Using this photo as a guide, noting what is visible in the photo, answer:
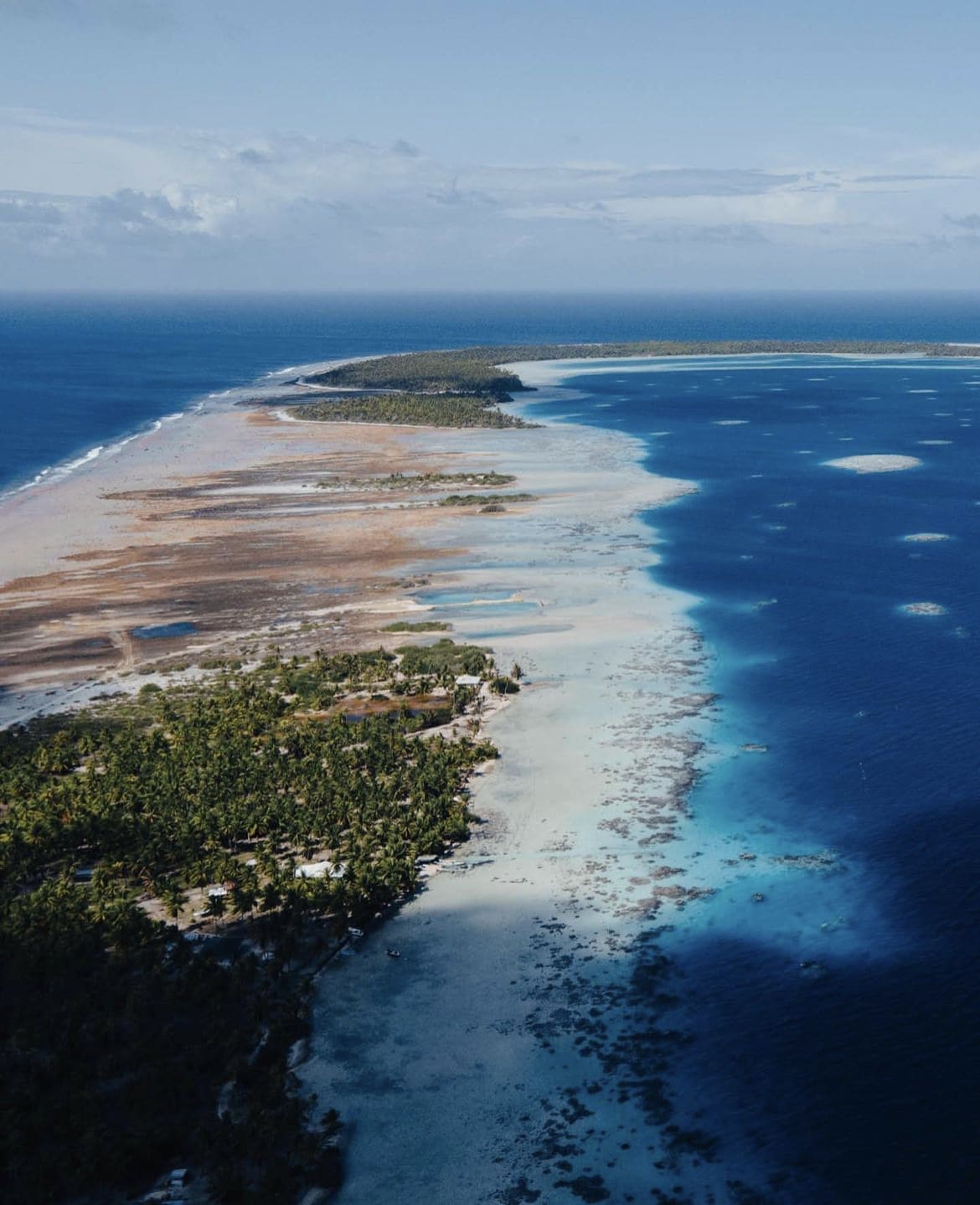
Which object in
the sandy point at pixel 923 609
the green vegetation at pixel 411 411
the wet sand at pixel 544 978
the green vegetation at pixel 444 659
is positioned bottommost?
the wet sand at pixel 544 978

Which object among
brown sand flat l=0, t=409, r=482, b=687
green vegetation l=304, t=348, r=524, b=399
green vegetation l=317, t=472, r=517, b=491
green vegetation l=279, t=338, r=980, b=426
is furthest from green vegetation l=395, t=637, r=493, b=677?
green vegetation l=304, t=348, r=524, b=399

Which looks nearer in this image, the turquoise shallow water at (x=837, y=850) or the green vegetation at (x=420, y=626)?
the turquoise shallow water at (x=837, y=850)

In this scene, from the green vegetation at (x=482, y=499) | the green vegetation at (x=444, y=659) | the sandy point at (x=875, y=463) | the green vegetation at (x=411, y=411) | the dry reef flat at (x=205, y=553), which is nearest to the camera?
the green vegetation at (x=444, y=659)

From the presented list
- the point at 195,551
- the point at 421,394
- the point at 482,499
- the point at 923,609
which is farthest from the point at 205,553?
the point at 421,394

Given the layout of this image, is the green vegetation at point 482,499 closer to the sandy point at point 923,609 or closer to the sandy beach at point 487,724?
the sandy beach at point 487,724

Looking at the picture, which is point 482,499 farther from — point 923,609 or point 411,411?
point 411,411

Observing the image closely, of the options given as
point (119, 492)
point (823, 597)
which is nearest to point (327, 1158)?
point (823, 597)

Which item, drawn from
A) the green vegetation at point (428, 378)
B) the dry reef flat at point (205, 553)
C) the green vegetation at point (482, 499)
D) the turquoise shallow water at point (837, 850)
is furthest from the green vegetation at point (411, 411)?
the turquoise shallow water at point (837, 850)

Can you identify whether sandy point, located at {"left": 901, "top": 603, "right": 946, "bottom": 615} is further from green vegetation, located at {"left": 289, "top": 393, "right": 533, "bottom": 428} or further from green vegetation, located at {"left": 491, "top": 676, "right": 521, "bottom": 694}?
green vegetation, located at {"left": 289, "top": 393, "right": 533, "bottom": 428}
